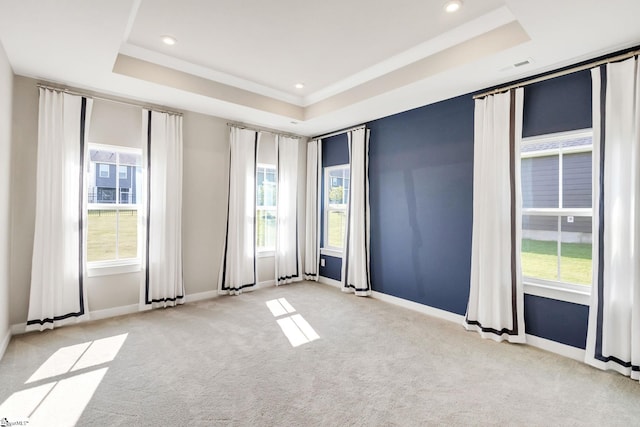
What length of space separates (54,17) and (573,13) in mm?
3575

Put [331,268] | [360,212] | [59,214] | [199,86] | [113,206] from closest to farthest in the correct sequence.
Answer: [59,214]
[199,86]
[113,206]
[360,212]
[331,268]

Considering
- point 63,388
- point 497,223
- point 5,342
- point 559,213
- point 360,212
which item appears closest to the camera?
point 63,388

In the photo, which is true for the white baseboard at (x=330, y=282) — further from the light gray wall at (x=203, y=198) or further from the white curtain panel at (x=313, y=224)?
the light gray wall at (x=203, y=198)

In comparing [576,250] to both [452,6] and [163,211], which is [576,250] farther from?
[163,211]

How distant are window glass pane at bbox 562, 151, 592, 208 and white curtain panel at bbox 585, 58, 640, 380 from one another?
19 centimetres

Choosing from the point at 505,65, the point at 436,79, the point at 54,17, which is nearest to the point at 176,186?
the point at 54,17

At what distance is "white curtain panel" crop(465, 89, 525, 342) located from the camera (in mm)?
2961

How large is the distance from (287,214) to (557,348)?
3.89 metres

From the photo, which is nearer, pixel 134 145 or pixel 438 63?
pixel 438 63

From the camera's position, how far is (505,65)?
273 cm

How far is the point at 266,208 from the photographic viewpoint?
5062 millimetres

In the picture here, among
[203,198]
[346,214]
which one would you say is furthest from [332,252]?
[203,198]

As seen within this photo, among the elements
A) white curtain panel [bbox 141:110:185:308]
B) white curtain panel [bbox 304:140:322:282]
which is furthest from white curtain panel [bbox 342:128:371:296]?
white curtain panel [bbox 141:110:185:308]

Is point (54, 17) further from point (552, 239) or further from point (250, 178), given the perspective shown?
point (552, 239)
